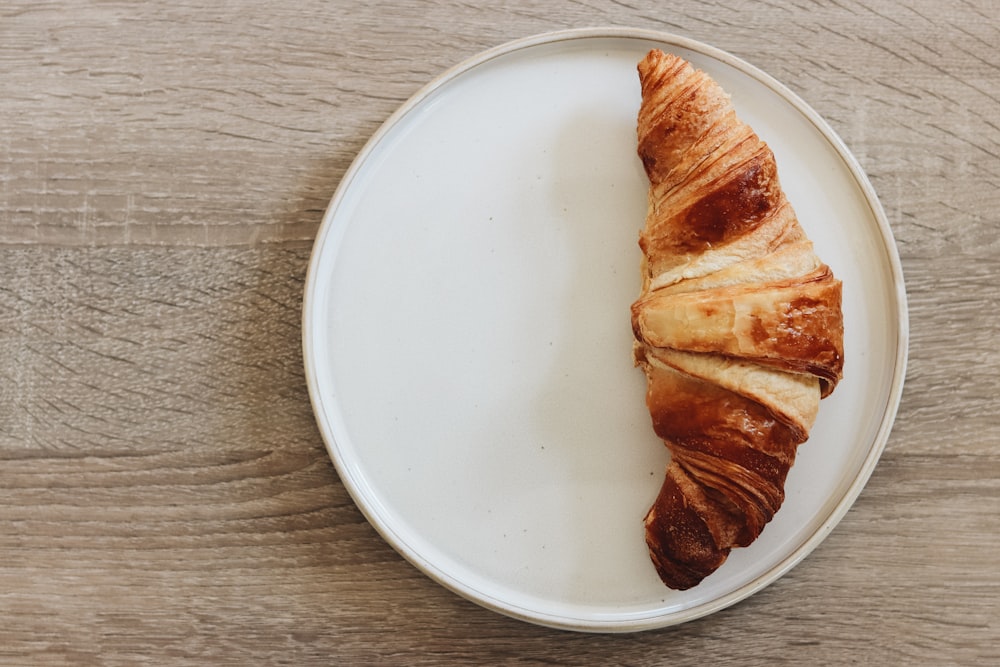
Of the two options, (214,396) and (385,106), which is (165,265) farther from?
(385,106)

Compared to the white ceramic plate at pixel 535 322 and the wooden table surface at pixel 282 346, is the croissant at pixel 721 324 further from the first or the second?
the wooden table surface at pixel 282 346

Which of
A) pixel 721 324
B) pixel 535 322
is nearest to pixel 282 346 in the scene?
pixel 535 322

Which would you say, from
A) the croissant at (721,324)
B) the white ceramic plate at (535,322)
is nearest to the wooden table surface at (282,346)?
the white ceramic plate at (535,322)

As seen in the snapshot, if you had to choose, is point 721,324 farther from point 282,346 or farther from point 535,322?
point 282,346

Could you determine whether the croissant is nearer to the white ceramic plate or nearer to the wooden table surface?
the white ceramic plate

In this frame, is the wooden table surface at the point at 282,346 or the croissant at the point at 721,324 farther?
the wooden table surface at the point at 282,346

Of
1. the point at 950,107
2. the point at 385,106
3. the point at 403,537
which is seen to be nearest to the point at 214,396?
the point at 403,537
